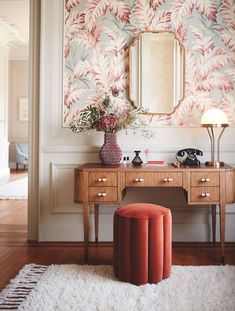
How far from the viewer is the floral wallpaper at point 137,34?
10.4 feet

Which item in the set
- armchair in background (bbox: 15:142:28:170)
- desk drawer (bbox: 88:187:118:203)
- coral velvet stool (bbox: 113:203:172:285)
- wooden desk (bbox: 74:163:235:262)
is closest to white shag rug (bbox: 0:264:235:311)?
coral velvet stool (bbox: 113:203:172:285)

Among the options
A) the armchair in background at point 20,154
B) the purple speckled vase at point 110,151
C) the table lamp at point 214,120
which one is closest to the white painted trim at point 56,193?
the purple speckled vase at point 110,151

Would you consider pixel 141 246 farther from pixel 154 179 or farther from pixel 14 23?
pixel 14 23

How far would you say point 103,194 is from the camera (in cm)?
268

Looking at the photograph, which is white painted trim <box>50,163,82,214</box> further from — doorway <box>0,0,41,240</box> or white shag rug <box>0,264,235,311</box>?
white shag rug <box>0,264,235,311</box>

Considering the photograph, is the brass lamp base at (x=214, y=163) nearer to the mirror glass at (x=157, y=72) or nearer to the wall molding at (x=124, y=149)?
the wall molding at (x=124, y=149)

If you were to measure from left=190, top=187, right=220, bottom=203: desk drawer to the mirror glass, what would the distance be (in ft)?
2.73

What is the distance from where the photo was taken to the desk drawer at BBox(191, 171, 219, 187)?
2693 millimetres

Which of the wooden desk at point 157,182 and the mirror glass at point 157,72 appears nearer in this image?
the wooden desk at point 157,182

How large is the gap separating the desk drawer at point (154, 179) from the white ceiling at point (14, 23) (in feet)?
13.1

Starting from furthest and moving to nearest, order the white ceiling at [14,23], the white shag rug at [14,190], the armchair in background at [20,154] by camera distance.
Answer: the armchair in background at [20,154]
the white ceiling at [14,23]
the white shag rug at [14,190]

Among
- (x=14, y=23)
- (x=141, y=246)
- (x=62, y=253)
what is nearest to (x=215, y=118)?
(x=141, y=246)

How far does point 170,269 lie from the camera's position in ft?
7.65

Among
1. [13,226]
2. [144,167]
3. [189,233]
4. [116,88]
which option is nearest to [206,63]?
[116,88]
